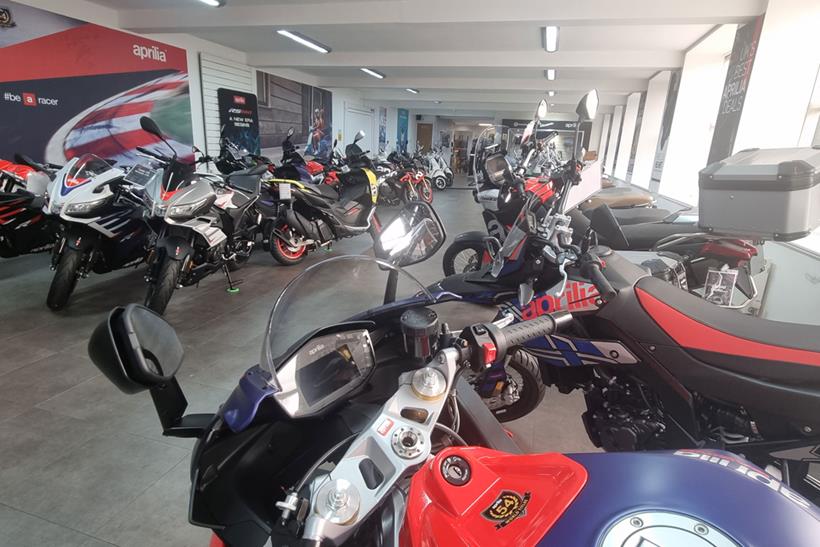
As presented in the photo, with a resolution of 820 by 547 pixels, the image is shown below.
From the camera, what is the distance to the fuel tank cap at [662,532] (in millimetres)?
437

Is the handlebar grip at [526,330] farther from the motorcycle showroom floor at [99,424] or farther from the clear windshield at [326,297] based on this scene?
the motorcycle showroom floor at [99,424]

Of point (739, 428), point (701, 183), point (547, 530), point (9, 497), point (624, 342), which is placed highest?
point (701, 183)

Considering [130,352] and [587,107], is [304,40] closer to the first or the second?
[587,107]

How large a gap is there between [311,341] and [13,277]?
15.7 feet

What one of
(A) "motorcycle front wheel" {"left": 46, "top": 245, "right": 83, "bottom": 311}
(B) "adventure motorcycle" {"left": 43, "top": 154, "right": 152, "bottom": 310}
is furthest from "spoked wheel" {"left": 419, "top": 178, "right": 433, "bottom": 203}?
(A) "motorcycle front wheel" {"left": 46, "top": 245, "right": 83, "bottom": 311}

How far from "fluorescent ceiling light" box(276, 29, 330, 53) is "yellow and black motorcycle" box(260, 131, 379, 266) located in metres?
3.63

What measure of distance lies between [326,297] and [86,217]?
3.16 meters

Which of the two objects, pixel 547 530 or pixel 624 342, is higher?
pixel 547 530

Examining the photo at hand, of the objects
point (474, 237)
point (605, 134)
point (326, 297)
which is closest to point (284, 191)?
point (474, 237)

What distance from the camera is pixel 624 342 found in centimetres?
155

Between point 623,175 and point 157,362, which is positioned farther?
point 623,175

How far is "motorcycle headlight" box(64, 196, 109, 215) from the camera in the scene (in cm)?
314

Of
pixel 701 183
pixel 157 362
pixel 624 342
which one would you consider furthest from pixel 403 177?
pixel 157 362

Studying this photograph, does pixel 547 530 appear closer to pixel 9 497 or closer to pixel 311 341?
pixel 311 341
